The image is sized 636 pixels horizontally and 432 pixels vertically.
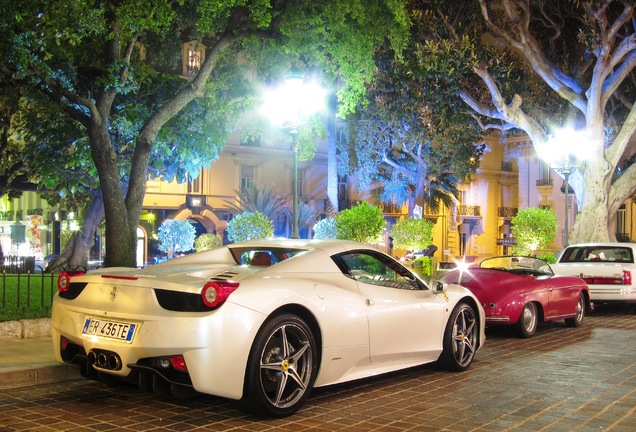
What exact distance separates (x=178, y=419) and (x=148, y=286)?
3.66 feet

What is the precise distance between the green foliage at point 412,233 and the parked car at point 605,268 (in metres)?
13.4

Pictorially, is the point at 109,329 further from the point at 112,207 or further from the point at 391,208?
the point at 391,208

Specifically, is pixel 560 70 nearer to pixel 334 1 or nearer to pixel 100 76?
pixel 334 1

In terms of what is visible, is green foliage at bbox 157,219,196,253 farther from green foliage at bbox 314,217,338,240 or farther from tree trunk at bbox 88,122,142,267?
tree trunk at bbox 88,122,142,267

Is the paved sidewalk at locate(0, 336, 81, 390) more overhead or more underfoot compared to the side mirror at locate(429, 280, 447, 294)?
more underfoot

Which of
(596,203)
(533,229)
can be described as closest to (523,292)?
(596,203)

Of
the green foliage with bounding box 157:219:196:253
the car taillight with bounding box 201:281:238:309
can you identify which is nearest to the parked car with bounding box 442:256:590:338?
the car taillight with bounding box 201:281:238:309

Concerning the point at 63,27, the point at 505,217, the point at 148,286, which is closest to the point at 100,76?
the point at 63,27

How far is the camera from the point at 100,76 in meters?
14.2

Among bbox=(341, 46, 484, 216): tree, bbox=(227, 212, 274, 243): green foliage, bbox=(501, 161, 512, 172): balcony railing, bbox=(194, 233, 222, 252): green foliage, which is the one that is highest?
bbox=(501, 161, 512, 172): balcony railing

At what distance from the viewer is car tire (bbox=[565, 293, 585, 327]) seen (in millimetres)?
12858

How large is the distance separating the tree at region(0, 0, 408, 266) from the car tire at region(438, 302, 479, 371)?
695 cm

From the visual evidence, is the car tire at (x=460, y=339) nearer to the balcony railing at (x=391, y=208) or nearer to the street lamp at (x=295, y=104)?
the street lamp at (x=295, y=104)

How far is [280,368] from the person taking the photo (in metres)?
6.13
